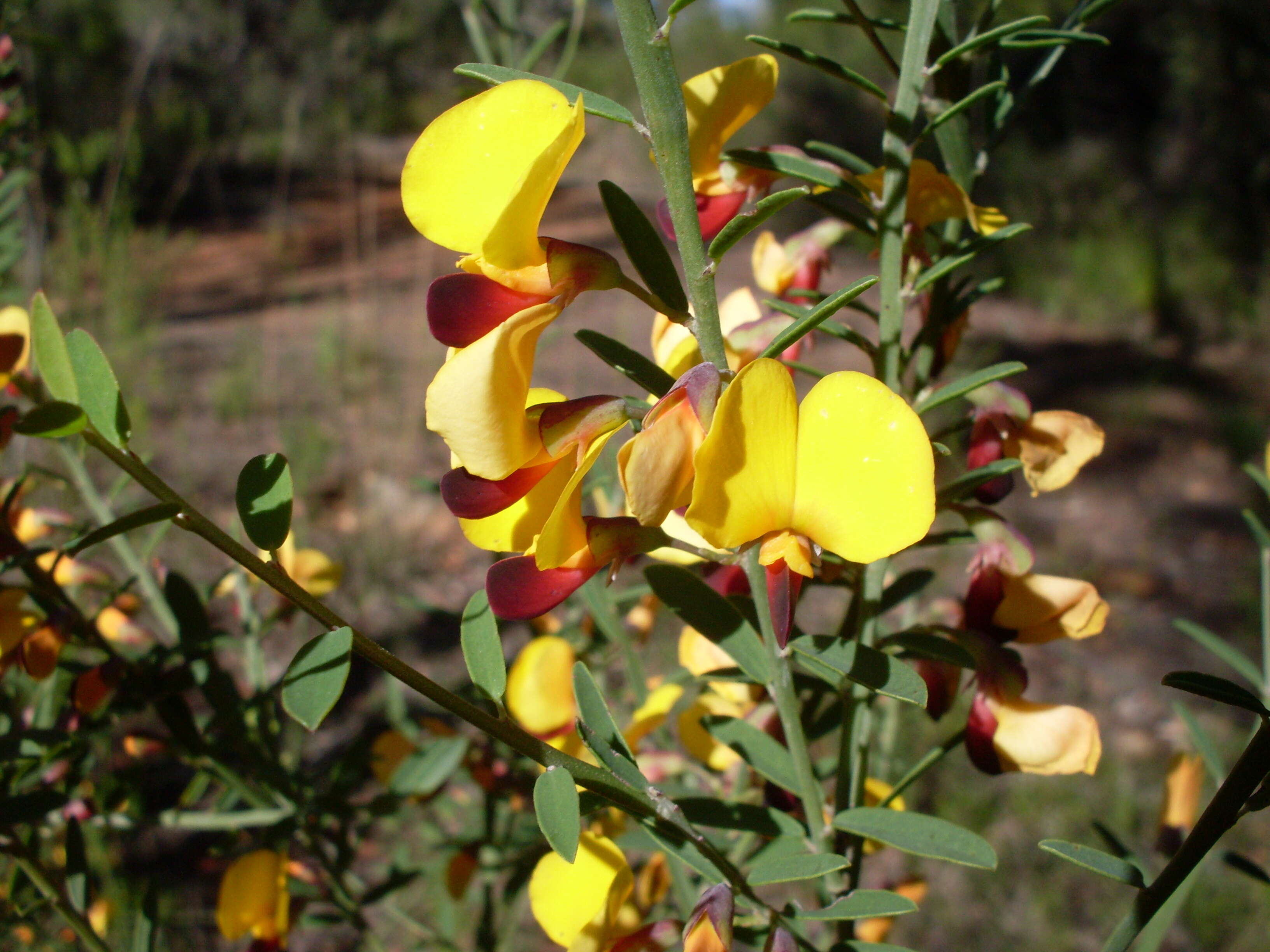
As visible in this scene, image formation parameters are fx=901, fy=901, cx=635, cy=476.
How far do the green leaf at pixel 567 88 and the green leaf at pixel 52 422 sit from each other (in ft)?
0.77

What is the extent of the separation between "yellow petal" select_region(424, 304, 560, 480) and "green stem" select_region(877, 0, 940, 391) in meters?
0.22

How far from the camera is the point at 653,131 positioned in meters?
0.41

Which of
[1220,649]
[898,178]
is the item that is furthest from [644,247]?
[1220,649]

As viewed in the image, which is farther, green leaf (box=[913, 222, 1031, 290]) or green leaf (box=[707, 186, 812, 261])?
green leaf (box=[913, 222, 1031, 290])

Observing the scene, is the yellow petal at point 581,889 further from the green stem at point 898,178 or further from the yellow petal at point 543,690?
the green stem at point 898,178

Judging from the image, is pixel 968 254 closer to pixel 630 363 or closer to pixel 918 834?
pixel 630 363

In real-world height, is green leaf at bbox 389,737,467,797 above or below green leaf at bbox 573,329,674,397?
below

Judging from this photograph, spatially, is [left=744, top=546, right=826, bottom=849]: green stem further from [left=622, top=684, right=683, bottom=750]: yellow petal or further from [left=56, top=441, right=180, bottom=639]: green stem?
[left=56, top=441, right=180, bottom=639]: green stem

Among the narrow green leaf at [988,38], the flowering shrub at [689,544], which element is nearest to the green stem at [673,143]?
the flowering shrub at [689,544]

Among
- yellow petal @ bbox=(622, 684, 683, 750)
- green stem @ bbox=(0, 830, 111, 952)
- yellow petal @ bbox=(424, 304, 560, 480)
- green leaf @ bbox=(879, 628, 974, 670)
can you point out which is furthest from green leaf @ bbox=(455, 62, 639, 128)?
green stem @ bbox=(0, 830, 111, 952)

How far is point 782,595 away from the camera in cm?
45

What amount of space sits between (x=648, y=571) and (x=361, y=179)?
370 inches

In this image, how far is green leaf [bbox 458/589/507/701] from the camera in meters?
0.48

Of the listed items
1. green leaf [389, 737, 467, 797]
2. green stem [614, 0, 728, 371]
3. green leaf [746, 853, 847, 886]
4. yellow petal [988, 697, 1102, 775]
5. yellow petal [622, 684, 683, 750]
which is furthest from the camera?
green leaf [389, 737, 467, 797]
